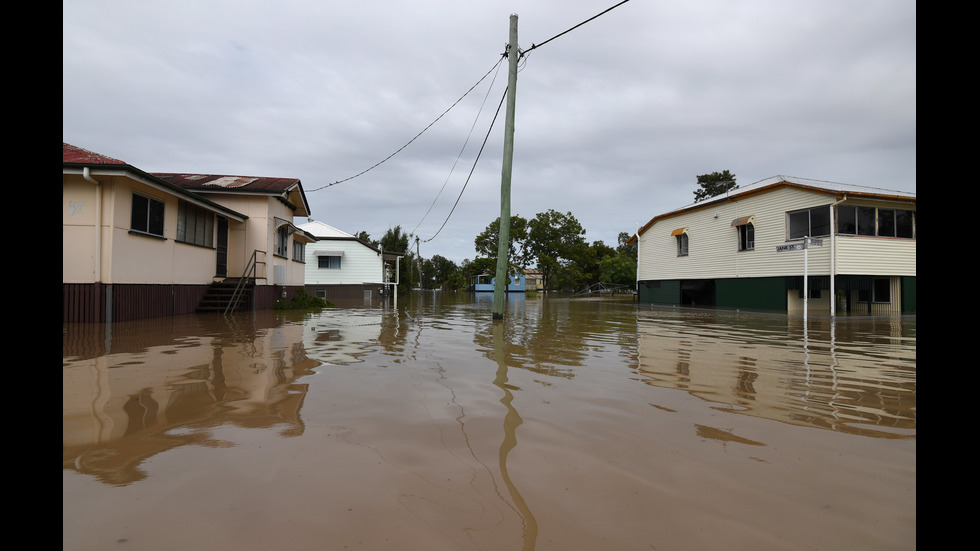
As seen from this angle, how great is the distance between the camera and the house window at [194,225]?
1373cm

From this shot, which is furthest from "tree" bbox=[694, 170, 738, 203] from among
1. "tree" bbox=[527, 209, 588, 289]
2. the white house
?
the white house

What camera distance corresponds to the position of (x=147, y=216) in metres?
12.0

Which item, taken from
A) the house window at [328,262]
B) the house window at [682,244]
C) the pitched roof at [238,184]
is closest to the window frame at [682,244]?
the house window at [682,244]

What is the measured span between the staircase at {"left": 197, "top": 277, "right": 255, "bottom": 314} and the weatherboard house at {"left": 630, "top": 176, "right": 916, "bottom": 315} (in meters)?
19.0

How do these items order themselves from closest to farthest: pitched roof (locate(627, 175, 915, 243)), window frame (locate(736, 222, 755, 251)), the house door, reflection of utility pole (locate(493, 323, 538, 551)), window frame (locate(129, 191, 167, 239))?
1. reflection of utility pole (locate(493, 323, 538, 551))
2. window frame (locate(129, 191, 167, 239))
3. the house door
4. pitched roof (locate(627, 175, 915, 243))
5. window frame (locate(736, 222, 755, 251))

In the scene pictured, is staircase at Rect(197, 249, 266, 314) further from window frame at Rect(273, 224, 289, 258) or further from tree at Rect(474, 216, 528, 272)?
tree at Rect(474, 216, 528, 272)

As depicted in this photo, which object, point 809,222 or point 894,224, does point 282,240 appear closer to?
point 809,222

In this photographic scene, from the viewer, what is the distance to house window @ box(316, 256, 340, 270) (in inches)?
1203

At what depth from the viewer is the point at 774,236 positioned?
1995 cm

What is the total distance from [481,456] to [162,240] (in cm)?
1332

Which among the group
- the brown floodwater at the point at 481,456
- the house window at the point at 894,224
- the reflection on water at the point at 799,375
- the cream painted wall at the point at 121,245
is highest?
the house window at the point at 894,224

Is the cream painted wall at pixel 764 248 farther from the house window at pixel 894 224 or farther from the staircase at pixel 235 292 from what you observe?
the staircase at pixel 235 292

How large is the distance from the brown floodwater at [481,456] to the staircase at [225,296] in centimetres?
944

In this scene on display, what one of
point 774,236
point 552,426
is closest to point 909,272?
point 774,236
